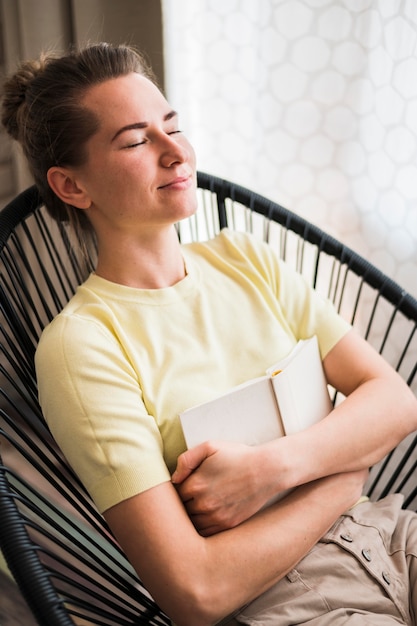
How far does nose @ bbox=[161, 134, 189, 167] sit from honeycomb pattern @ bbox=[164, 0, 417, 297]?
57 cm

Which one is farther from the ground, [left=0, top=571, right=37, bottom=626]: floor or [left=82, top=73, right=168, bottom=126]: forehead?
[left=82, top=73, right=168, bottom=126]: forehead

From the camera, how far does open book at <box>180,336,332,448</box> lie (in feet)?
3.33

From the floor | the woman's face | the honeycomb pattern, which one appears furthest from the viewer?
the floor

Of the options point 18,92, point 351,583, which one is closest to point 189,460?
point 351,583

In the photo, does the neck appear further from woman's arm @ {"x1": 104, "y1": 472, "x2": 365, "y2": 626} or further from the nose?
woman's arm @ {"x1": 104, "y1": 472, "x2": 365, "y2": 626}

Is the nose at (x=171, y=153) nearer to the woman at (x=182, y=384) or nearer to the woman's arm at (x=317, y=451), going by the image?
the woman at (x=182, y=384)

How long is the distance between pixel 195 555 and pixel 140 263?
0.47 m

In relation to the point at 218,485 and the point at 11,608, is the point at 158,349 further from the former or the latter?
the point at 11,608

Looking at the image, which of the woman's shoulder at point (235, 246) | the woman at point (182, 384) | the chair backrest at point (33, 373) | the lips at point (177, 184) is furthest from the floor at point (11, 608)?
the lips at point (177, 184)

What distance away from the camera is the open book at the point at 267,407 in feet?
3.33

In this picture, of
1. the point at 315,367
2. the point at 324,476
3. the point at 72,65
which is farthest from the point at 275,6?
the point at 324,476

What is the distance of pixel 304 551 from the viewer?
99cm

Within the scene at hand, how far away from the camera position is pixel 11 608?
1.60 metres

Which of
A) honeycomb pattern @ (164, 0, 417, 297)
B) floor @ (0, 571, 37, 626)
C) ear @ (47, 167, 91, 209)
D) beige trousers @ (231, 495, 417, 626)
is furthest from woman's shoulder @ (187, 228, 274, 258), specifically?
floor @ (0, 571, 37, 626)
